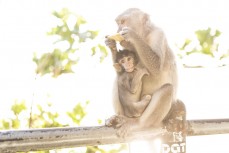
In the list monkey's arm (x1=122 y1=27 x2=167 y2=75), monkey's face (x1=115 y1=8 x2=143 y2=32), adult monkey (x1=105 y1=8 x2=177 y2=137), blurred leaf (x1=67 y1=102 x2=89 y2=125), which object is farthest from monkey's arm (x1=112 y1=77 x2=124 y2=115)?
blurred leaf (x1=67 y1=102 x2=89 y2=125)

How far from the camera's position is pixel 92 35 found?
3.33 metres

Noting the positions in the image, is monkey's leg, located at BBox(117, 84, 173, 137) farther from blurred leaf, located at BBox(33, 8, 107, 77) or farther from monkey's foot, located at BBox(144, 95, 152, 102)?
blurred leaf, located at BBox(33, 8, 107, 77)

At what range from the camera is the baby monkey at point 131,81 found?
1.84 m

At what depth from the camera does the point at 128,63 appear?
1.83 meters

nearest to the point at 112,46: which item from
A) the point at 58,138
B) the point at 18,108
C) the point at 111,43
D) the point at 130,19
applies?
the point at 111,43

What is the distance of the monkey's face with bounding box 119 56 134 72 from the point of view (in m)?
1.82

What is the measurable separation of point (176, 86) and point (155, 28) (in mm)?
356

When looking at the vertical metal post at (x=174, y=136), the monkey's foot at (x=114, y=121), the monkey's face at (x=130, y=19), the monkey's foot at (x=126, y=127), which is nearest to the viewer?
the monkey's foot at (x=126, y=127)

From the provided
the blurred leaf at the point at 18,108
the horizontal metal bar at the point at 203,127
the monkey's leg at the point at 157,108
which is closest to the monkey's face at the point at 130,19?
the monkey's leg at the point at 157,108

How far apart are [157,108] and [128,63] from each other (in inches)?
10.5

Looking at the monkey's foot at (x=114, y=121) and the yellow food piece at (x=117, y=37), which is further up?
the yellow food piece at (x=117, y=37)

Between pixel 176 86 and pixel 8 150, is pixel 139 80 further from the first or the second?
pixel 8 150

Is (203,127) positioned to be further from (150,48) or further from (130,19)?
(130,19)
